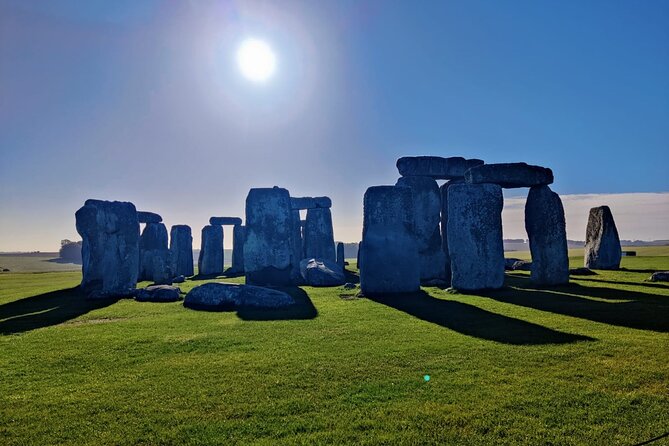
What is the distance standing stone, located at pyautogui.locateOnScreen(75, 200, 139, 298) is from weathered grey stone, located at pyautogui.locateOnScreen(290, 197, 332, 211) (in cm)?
1071

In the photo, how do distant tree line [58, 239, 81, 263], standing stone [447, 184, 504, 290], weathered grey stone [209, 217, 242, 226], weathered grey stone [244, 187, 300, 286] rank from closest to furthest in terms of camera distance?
1. standing stone [447, 184, 504, 290]
2. weathered grey stone [244, 187, 300, 286]
3. weathered grey stone [209, 217, 242, 226]
4. distant tree line [58, 239, 81, 263]

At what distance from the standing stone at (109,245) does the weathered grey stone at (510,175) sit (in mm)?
10514

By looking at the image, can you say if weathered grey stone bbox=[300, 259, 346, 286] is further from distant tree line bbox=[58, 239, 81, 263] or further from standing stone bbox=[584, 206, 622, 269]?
distant tree line bbox=[58, 239, 81, 263]

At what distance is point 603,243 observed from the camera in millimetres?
18859

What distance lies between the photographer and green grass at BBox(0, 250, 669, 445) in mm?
3436

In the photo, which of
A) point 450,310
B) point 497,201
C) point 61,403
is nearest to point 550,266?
point 497,201

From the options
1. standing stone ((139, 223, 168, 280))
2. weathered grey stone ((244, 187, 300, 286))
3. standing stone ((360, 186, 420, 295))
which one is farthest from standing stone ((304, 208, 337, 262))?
standing stone ((360, 186, 420, 295))

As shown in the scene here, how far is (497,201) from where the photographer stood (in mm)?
11820

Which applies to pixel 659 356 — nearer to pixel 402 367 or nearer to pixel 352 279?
pixel 402 367

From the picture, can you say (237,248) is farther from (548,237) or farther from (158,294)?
(548,237)

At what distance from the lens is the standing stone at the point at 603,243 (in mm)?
18797

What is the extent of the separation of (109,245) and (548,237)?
12999mm

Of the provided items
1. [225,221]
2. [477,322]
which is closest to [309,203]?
[225,221]

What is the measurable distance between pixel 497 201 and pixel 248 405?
9.69 m
